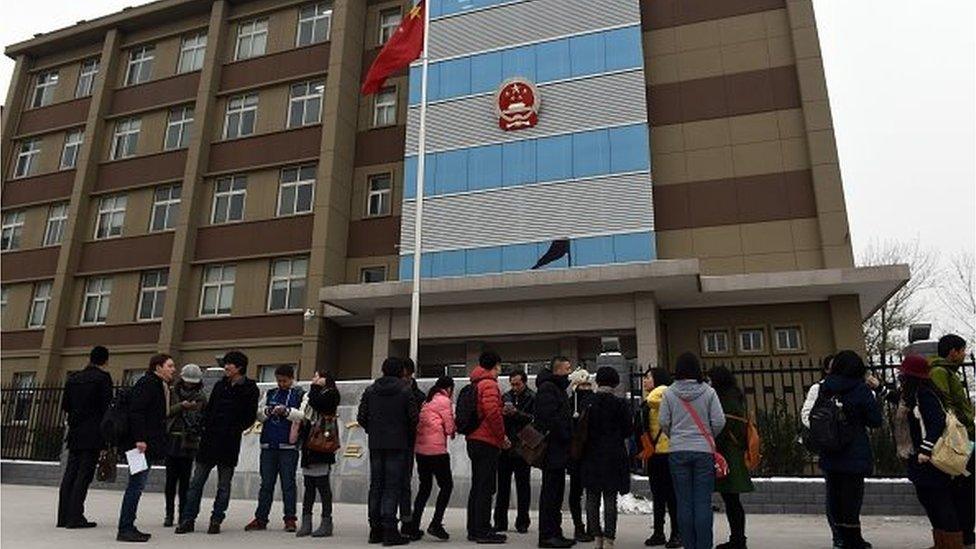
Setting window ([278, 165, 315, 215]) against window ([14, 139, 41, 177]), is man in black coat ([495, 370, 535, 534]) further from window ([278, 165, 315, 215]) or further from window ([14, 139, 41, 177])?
window ([14, 139, 41, 177])

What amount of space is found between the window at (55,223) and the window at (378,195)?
12821 mm

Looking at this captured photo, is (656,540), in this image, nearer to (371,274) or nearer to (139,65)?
(371,274)

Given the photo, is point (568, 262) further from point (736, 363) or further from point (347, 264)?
point (347, 264)

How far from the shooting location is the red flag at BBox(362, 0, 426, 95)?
1531 cm

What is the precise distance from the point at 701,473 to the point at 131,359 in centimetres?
2238

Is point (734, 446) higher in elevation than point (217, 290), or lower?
lower

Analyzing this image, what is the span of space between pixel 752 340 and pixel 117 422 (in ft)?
51.8

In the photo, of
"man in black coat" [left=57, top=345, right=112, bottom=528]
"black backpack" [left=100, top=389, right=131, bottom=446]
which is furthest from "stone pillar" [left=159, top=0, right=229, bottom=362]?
"black backpack" [left=100, top=389, right=131, bottom=446]

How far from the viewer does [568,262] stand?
18594mm

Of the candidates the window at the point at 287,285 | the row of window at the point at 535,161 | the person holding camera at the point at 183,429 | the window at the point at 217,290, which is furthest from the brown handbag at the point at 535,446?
the window at the point at 217,290

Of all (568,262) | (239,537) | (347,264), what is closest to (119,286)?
(347,264)

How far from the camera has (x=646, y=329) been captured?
55.1 ft

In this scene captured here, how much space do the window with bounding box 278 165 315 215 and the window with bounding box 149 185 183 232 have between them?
4260 millimetres

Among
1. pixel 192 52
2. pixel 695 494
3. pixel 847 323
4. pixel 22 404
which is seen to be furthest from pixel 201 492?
pixel 192 52
